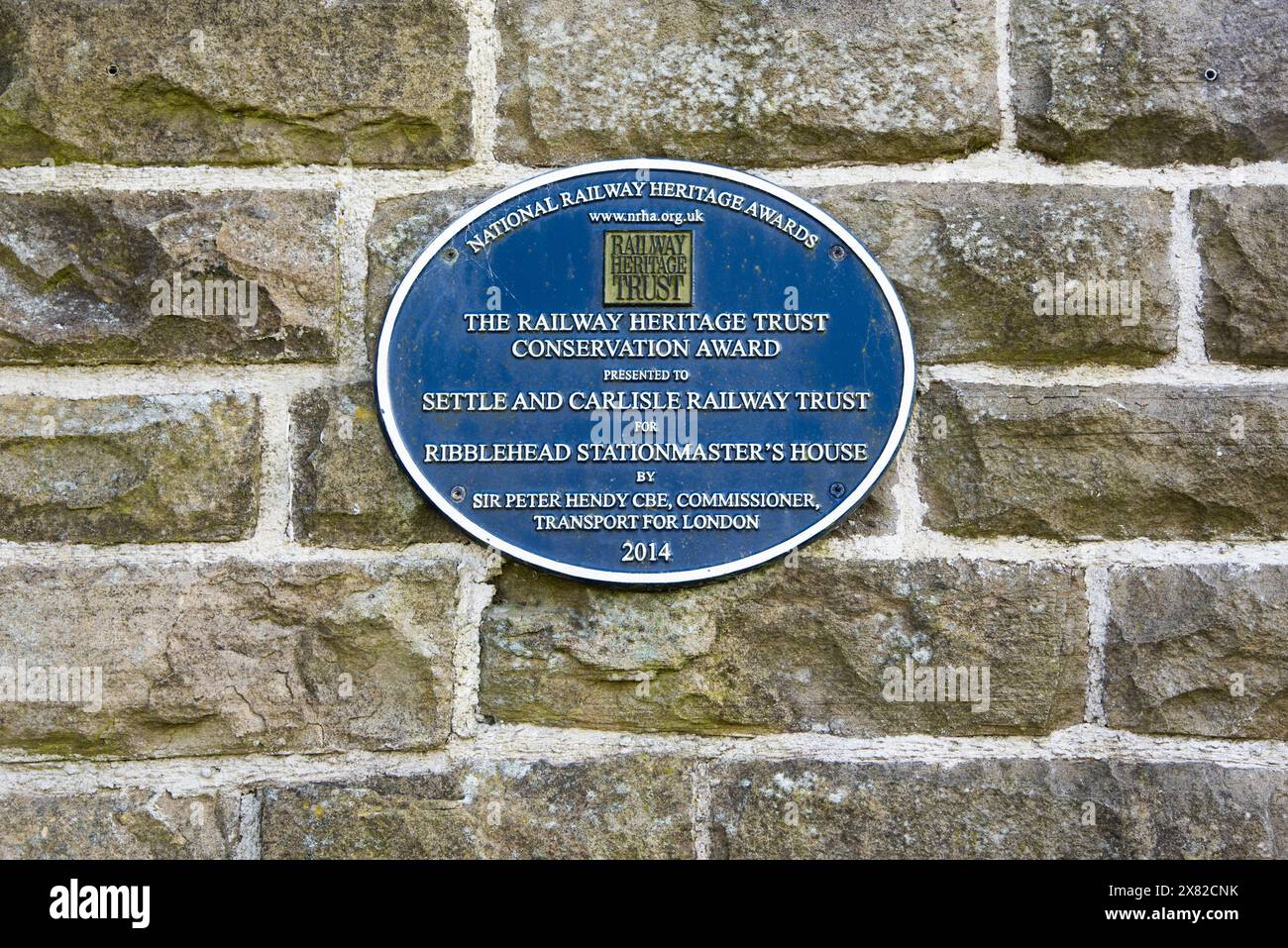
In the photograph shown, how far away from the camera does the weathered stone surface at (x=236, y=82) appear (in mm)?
2359

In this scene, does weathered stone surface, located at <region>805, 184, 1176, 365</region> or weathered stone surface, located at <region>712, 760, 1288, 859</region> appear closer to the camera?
weathered stone surface, located at <region>712, 760, 1288, 859</region>

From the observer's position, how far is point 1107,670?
2.27m

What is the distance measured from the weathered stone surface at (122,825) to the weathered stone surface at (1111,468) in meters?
1.43

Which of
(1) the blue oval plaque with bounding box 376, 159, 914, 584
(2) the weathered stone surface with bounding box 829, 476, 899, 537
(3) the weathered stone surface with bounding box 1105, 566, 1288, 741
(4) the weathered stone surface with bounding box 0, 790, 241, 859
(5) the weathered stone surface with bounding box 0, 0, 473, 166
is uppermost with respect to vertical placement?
(5) the weathered stone surface with bounding box 0, 0, 473, 166

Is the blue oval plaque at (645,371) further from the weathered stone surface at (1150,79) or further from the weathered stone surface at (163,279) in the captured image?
the weathered stone surface at (1150,79)

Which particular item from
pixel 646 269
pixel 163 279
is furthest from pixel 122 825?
pixel 646 269

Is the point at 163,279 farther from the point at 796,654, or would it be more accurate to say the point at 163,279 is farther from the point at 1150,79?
the point at 1150,79

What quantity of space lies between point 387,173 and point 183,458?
2.17ft

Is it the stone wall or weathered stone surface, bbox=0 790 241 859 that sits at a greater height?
the stone wall

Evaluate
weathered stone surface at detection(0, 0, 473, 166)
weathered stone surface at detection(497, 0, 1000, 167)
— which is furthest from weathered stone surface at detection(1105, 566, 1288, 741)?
weathered stone surface at detection(0, 0, 473, 166)

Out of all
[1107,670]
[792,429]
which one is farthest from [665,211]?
[1107,670]

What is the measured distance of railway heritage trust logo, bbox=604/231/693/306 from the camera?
91.1 inches

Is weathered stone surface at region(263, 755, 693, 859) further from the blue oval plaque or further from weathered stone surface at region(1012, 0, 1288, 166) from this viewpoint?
weathered stone surface at region(1012, 0, 1288, 166)

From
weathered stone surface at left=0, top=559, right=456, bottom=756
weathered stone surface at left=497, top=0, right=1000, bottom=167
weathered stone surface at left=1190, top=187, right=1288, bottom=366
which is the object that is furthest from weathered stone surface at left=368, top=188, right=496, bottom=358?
weathered stone surface at left=1190, top=187, right=1288, bottom=366
